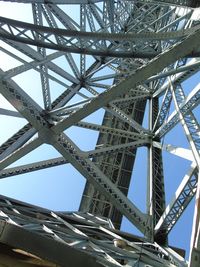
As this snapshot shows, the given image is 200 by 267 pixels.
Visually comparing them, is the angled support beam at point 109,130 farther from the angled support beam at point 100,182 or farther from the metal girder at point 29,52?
the angled support beam at point 100,182

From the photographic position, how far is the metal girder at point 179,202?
1352 cm

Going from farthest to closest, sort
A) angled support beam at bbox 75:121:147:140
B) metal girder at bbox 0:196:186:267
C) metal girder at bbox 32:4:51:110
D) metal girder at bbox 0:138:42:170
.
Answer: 1. angled support beam at bbox 75:121:147:140
2. metal girder at bbox 32:4:51:110
3. metal girder at bbox 0:138:42:170
4. metal girder at bbox 0:196:186:267

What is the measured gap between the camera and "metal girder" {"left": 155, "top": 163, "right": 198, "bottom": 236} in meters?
13.5

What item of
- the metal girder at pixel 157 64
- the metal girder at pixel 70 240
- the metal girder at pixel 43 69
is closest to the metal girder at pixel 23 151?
the metal girder at pixel 70 240

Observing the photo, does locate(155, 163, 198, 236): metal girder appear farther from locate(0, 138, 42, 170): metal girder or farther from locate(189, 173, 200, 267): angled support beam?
locate(189, 173, 200, 267): angled support beam

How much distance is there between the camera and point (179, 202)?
1360 centimetres

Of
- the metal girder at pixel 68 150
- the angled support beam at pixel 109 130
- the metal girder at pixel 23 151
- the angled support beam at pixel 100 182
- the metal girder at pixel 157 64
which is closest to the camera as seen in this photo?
the metal girder at pixel 157 64

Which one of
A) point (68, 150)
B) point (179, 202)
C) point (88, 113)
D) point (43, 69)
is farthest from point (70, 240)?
point (43, 69)

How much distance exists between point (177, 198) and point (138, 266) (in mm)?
3960

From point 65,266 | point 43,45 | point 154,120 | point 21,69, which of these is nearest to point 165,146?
point 154,120

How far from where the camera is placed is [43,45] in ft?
A: 38.8

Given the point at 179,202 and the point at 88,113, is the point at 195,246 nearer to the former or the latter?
the point at 88,113

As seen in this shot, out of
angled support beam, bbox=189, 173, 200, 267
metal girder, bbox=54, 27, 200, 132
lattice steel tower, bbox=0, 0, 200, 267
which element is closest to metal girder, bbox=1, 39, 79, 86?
lattice steel tower, bbox=0, 0, 200, 267

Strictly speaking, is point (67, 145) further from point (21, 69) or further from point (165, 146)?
point (165, 146)
